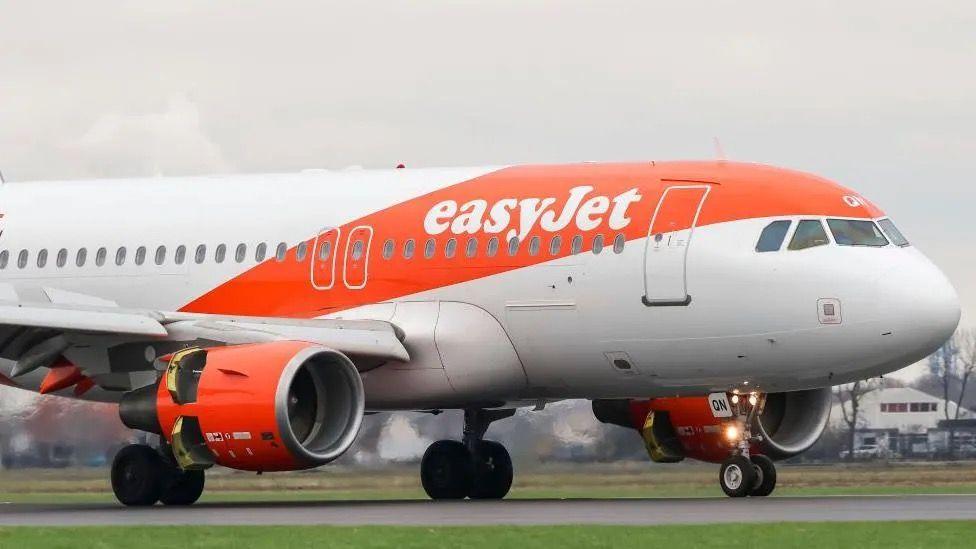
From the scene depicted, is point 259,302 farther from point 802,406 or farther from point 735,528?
point 735,528

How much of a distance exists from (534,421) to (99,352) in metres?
11.7

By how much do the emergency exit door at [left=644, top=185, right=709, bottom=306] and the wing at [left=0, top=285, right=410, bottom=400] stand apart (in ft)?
12.6

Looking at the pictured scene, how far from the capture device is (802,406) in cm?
3306

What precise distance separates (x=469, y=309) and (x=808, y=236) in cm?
505

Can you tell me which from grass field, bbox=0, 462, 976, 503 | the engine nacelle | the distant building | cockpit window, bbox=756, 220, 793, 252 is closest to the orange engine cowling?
cockpit window, bbox=756, 220, 793, 252

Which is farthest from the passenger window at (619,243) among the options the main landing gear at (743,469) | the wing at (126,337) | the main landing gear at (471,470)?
the main landing gear at (471,470)

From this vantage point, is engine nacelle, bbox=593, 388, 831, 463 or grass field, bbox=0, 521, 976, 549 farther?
engine nacelle, bbox=593, 388, 831, 463

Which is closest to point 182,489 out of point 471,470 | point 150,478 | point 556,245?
point 150,478

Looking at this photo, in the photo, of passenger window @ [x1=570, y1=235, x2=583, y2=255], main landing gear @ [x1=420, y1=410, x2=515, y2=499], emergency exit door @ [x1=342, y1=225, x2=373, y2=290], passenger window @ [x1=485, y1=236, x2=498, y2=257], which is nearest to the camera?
passenger window @ [x1=570, y1=235, x2=583, y2=255]

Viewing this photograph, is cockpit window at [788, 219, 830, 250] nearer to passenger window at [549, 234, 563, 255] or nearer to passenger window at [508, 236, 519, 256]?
passenger window at [549, 234, 563, 255]

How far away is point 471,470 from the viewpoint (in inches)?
1366

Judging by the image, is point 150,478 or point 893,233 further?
point 150,478

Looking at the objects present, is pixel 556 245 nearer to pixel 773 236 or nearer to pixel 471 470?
pixel 773 236

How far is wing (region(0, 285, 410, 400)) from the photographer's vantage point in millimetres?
29500
